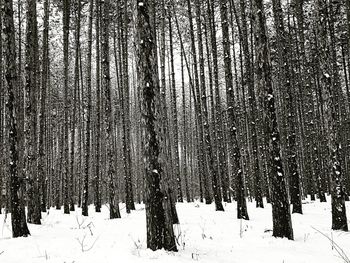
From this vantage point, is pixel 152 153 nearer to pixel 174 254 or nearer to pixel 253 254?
pixel 174 254

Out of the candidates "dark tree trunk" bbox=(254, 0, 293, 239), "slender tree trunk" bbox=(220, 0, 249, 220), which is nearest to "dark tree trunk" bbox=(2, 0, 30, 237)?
"dark tree trunk" bbox=(254, 0, 293, 239)

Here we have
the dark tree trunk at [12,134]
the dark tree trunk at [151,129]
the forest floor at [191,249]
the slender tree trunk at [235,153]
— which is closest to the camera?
the forest floor at [191,249]

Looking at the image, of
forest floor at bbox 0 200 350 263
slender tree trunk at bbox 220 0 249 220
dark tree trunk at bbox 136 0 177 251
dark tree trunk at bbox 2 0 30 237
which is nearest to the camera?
forest floor at bbox 0 200 350 263

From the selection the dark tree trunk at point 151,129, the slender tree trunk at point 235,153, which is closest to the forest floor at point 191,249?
the dark tree trunk at point 151,129

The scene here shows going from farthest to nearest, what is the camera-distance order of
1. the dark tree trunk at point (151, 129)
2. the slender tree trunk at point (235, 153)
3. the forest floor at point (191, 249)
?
1. the slender tree trunk at point (235, 153)
2. the dark tree trunk at point (151, 129)
3. the forest floor at point (191, 249)

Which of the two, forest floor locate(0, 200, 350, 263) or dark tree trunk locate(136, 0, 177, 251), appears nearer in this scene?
forest floor locate(0, 200, 350, 263)

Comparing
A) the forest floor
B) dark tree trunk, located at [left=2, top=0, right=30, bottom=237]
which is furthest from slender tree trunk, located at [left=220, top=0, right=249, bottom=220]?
dark tree trunk, located at [left=2, top=0, right=30, bottom=237]

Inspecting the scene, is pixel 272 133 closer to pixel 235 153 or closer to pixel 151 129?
pixel 151 129

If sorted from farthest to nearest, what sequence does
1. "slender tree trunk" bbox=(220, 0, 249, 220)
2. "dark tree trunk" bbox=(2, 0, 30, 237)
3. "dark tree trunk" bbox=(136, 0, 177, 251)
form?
1. "slender tree trunk" bbox=(220, 0, 249, 220)
2. "dark tree trunk" bbox=(2, 0, 30, 237)
3. "dark tree trunk" bbox=(136, 0, 177, 251)

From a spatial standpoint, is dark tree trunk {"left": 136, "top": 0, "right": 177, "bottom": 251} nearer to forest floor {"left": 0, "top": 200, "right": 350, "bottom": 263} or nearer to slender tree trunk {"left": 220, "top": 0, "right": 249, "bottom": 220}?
forest floor {"left": 0, "top": 200, "right": 350, "bottom": 263}

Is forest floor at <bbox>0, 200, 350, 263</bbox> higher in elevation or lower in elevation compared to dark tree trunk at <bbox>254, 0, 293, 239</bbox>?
lower

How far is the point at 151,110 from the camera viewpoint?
12.4 ft

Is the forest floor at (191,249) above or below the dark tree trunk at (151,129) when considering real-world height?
below

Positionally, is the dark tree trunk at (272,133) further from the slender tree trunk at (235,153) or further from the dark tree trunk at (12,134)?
the dark tree trunk at (12,134)
